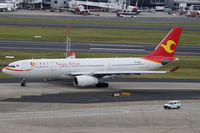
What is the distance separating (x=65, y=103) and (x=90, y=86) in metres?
11.8

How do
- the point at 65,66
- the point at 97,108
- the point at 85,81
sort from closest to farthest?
1. the point at 97,108
2. the point at 85,81
3. the point at 65,66

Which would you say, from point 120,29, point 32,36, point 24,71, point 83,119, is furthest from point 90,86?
point 120,29

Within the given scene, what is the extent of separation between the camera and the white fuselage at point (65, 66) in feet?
193

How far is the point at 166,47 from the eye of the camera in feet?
216

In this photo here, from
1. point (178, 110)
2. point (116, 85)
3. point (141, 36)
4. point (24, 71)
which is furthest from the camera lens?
point (141, 36)

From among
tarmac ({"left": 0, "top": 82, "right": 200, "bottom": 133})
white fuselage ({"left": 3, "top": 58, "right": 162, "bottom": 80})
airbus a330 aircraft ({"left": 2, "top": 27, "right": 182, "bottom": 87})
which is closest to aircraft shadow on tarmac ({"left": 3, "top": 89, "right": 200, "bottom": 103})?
tarmac ({"left": 0, "top": 82, "right": 200, "bottom": 133})

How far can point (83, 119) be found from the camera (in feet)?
141

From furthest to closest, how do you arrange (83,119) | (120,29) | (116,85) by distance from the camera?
(120,29) → (116,85) → (83,119)

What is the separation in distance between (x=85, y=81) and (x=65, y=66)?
375 centimetres

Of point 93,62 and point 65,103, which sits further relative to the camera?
point 93,62

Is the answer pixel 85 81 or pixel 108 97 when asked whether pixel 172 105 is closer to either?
pixel 108 97

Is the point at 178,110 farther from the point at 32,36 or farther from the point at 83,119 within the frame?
the point at 32,36

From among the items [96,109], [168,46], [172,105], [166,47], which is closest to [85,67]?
[166,47]

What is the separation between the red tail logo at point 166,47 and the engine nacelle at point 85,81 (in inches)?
410
